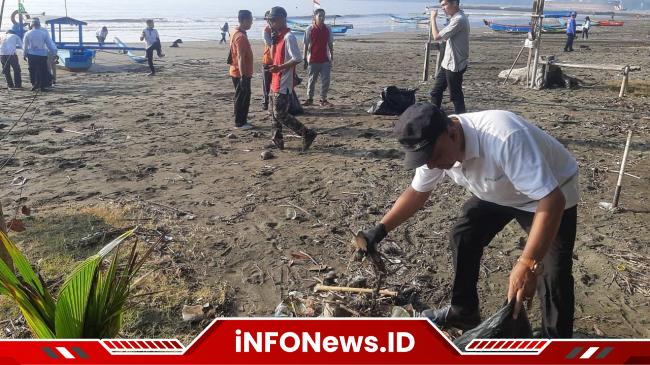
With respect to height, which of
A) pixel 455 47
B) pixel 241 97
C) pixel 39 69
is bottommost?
pixel 241 97

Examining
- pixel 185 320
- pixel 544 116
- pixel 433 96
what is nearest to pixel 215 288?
pixel 185 320

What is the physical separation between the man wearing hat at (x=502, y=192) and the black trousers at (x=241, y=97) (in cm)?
548

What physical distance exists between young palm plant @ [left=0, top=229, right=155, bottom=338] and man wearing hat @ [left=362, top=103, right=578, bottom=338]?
1.38 m

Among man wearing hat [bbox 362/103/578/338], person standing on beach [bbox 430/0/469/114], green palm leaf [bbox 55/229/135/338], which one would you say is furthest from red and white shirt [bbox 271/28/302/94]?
green palm leaf [bbox 55/229/135/338]

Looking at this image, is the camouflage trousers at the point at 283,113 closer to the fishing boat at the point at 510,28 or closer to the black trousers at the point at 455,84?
the black trousers at the point at 455,84

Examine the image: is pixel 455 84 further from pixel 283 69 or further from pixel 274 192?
pixel 274 192

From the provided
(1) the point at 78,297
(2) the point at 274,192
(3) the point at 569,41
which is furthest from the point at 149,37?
(3) the point at 569,41

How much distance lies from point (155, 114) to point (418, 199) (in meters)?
7.58

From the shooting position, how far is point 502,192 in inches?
99.4

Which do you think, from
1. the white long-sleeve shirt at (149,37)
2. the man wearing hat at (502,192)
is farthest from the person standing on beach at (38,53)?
the man wearing hat at (502,192)

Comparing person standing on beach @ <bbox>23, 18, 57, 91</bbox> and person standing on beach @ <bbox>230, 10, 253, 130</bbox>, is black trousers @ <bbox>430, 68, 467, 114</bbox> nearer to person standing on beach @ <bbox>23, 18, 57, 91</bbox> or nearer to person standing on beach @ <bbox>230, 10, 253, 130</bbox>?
person standing on beach @ <bbox>230, 10, 253, 130</bbox>

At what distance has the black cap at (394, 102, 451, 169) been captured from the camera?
7.08 ft

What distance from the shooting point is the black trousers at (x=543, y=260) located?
2578 mm

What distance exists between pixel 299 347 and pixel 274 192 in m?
3.72
